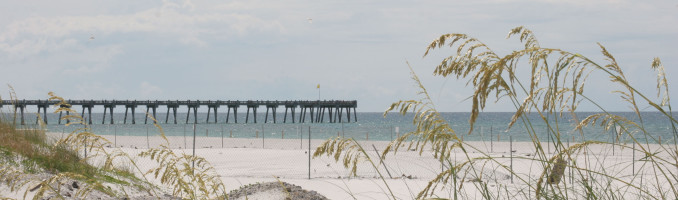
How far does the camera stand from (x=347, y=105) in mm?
89438

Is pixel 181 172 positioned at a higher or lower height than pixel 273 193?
higher

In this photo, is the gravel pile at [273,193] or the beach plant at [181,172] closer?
the beach plant at [181,172]

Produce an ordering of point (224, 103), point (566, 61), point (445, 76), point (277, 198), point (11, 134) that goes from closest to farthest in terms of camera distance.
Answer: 1. point (566, 61)
2. point (445, 76)
3. point (277, 198)
4. point (11, 134)
5. point (224, 103)

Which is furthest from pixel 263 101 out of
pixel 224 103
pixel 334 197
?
pixel 334 197

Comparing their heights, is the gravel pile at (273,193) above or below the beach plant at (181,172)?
below

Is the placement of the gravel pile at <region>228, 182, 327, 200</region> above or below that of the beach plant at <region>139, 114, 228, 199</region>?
below

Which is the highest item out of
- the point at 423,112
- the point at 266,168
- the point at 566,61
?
the point at 566,61

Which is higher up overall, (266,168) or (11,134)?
(11,134)

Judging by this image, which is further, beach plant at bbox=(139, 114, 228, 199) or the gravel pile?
the gravel pile

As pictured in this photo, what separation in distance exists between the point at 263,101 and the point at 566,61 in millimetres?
87637

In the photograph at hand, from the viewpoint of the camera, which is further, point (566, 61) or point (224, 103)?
point (224, 103)

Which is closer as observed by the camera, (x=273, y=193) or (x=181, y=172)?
(x=181, y=172)

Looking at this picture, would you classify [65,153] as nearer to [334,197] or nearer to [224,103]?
[334,197]

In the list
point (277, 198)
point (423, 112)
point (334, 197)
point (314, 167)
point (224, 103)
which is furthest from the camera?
point (224, 103)
